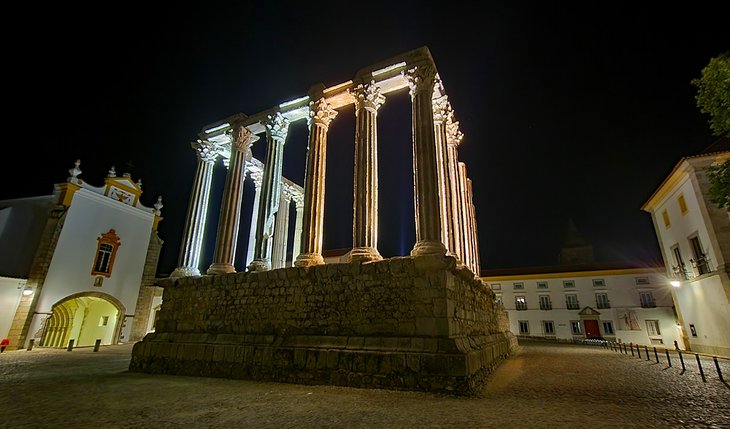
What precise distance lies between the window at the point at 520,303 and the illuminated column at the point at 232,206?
31.3 metres

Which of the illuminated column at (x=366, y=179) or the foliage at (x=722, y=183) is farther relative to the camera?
the foliage at (x=722, y=183)

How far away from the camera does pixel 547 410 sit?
15.2ft

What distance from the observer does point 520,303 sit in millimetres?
33125

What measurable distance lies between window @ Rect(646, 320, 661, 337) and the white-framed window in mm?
4890

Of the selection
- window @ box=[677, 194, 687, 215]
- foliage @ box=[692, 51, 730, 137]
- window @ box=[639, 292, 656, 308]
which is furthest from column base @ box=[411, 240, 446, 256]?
window @ box=[639, 292, 656, 308]

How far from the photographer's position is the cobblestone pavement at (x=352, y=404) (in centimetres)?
407

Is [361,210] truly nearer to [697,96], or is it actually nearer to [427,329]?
[427,329]

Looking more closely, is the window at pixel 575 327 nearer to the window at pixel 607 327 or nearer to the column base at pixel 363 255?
the window at pixel 607 327

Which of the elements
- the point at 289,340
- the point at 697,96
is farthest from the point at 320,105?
the point at 697,96

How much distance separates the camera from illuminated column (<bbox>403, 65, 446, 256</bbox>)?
24.1 feet

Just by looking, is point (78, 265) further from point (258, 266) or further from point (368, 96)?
point (368, 96)

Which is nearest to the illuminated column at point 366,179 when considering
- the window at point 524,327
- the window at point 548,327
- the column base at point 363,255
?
the column base at point 363,255

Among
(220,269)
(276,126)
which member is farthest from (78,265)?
(276,126)

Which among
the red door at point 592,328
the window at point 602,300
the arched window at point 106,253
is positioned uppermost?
the arched window at point 106,253
